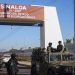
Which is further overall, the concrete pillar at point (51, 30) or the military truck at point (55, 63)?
the concrete pillar at point (51, 30)

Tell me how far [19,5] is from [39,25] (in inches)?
150

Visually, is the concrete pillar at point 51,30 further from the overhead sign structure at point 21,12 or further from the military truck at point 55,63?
the military truck at point 55,63

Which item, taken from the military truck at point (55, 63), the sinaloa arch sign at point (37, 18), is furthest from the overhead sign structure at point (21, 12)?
the military truck at point (55, 63)

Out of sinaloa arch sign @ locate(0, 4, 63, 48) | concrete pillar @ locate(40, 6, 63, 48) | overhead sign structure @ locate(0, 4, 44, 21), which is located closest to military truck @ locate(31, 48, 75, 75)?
overhead sign structure @ locate(0, 4, 44, 21)

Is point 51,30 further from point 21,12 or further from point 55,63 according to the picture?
point 55,63

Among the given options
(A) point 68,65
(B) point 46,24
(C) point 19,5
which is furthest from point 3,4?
(A) point 68,65

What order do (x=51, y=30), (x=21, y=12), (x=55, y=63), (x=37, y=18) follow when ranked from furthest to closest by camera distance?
1. (x=51, y=30)
2. (x=37, y=18)
3. (x=21, y=12)
4. (x=55, y=63)

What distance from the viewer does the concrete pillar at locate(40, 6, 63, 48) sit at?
37688 millimetres

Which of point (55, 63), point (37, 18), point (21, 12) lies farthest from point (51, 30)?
point (55, 63)

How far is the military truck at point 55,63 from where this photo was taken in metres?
21.0

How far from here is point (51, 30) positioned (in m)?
38.2

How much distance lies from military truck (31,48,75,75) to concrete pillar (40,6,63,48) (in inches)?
568

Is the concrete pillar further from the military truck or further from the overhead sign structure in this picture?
the military truck

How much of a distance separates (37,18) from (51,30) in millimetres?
2321
